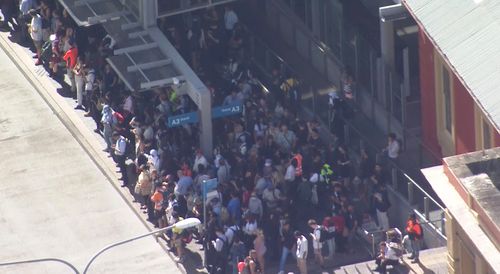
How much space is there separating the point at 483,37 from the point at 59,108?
14.3 meters

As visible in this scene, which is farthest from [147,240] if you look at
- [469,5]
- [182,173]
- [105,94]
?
[469,5]

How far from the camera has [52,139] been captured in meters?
59.2

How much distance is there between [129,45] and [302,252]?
9.95 meters

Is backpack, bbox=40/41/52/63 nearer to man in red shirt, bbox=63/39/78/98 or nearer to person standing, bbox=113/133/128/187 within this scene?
man in red shirt, bbox=63/39/78/98

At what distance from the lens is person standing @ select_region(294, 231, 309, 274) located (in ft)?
169

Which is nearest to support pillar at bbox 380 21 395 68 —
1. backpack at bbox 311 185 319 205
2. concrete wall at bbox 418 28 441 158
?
concrete wall at bbox 418 28 441 158

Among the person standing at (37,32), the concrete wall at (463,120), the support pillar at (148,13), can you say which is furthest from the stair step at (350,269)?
the person standing at (37,32)

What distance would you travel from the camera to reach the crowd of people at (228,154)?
5250cm

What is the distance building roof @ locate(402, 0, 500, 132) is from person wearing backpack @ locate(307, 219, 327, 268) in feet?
16.1

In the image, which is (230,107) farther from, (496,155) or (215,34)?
(496,155)

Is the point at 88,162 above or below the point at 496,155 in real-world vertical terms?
→ below

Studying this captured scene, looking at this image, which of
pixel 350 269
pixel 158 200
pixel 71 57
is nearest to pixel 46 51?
pixel 71 57

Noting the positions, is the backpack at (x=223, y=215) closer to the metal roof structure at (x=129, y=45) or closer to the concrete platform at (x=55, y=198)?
the concrete platform at (x=55, y=198)

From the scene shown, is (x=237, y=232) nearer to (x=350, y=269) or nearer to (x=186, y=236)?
(x=186, y=236)
